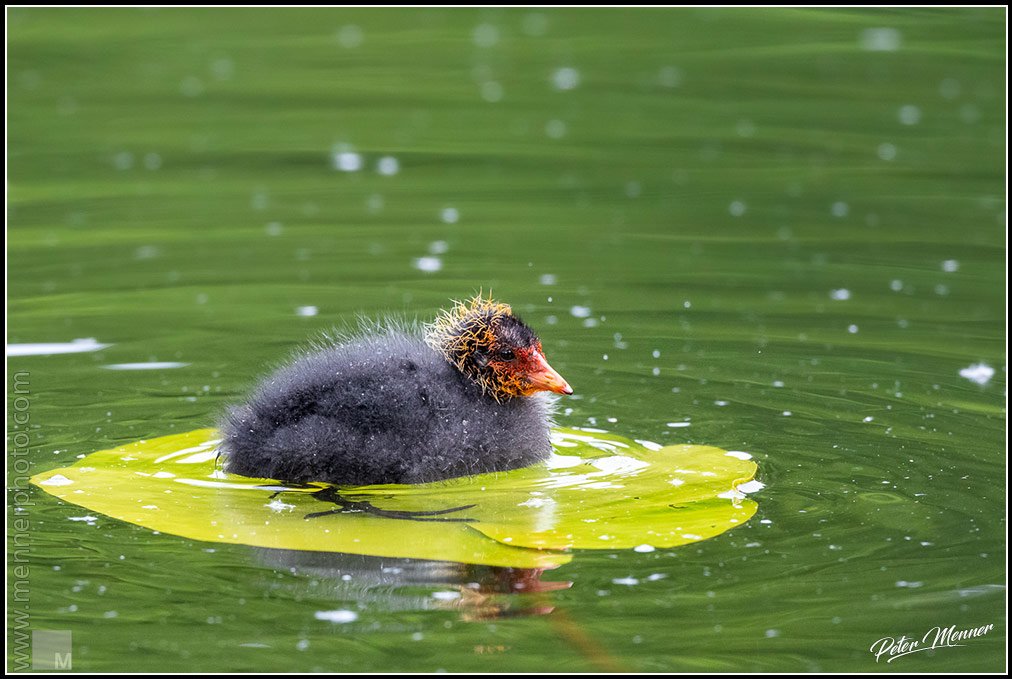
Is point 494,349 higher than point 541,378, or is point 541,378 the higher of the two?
point 494,349

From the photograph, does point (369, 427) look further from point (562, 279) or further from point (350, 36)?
point (350, 36)

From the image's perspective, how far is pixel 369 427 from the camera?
704 cm

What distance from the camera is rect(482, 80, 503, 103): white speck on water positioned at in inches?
603

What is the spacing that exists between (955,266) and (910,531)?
4972 millimetres

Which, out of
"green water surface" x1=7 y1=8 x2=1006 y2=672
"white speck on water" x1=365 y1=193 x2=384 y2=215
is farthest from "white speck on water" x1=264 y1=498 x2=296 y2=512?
"white speck on water" x1=365 y1=193 x2=384 y2=215

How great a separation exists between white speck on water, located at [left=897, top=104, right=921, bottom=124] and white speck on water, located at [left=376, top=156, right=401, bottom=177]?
4834mm

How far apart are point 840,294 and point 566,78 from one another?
6117 millimetres

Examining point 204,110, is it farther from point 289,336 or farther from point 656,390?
point 656,390

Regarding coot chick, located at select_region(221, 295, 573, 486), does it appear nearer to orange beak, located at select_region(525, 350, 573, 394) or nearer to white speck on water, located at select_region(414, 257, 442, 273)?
orange beak, located at select_region(525, 350, 573, 394)

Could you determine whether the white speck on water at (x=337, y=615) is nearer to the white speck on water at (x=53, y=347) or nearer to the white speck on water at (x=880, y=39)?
the white speck on water at (x=53, y=347)

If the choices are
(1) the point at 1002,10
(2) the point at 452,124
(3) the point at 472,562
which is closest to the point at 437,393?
(3) the point at 472,562

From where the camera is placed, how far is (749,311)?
999 centimetres

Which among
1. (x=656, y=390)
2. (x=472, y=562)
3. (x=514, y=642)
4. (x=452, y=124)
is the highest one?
(x=452, y=124)

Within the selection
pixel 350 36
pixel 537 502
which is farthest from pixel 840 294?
pixel 350 36
